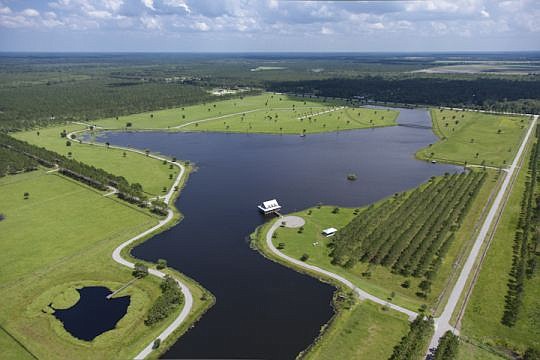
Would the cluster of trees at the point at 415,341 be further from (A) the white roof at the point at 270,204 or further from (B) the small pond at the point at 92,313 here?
(A) the white roof at the point at 270,204

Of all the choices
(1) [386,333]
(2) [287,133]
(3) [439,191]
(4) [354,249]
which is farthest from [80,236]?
(2) [287,133]

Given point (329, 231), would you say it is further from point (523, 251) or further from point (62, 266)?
point (62, 266)

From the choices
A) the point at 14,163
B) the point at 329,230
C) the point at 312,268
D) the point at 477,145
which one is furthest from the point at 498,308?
the point at 14,163

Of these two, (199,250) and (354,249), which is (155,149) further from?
(354,249)

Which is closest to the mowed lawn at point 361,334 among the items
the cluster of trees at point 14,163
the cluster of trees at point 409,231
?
the cluster of trees at point 409,231

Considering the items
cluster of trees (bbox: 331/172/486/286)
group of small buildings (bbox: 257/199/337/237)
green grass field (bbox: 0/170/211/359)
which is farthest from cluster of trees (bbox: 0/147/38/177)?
cluster of trees (bbox: 331/172/486/286)

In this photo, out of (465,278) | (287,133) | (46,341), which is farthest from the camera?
(287,133)
